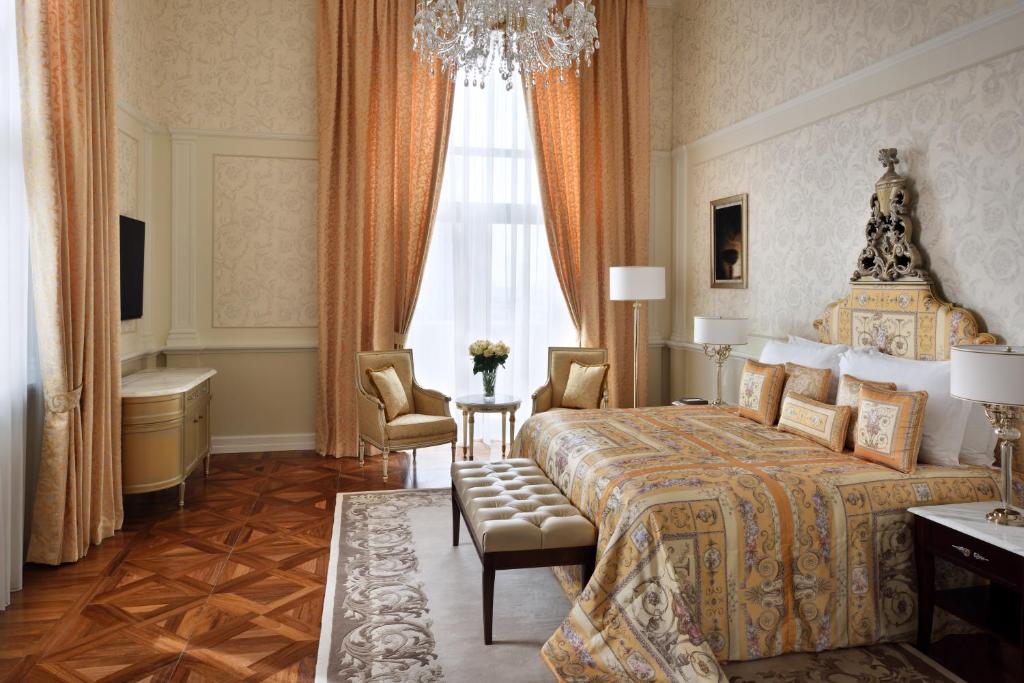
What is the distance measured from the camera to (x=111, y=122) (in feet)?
14.8

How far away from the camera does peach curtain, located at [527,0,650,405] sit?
6828 millimetres

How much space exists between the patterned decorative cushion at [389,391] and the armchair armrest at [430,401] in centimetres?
23

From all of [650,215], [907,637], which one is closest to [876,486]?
[907,637]

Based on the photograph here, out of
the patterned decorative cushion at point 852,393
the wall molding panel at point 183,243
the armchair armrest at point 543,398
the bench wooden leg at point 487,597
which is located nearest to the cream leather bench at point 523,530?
the bench wooden leg at point 487,597

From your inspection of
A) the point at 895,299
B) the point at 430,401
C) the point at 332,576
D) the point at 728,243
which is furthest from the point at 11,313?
the point at 728,243

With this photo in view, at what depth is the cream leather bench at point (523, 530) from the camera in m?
3.10

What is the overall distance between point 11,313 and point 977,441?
4659 mm

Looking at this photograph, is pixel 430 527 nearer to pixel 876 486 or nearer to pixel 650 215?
pixel 876 486

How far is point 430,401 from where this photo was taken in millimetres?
6109

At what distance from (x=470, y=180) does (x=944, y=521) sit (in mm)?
4939

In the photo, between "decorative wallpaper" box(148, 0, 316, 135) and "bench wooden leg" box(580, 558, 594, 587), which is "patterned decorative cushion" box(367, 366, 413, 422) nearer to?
"decorative wallpaper" box(148, 0, 316, 135)

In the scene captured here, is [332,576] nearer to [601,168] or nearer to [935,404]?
[935,404]

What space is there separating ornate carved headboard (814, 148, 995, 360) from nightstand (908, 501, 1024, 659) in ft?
3.59

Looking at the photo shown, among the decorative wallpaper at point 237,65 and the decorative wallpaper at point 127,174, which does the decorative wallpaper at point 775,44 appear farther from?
the decorative wallpaper at point 127,174
